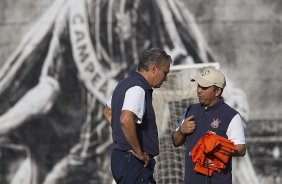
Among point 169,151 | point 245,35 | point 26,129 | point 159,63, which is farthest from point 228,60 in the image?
point 159,63

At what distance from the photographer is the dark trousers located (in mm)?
5305

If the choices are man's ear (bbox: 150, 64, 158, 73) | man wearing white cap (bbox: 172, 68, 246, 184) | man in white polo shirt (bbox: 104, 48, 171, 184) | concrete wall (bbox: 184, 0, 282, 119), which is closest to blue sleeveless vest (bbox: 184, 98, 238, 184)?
man wearing white cap (bbox: 172, 68, 246, 184)

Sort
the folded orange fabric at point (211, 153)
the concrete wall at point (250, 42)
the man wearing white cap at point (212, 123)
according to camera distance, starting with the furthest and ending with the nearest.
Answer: the concrete wall at point (250, 42)
the man wearing white cap at point (212, 123)
the folded orange fabric at point (211, 153)

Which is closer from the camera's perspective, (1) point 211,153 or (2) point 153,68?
(1) point 211,153

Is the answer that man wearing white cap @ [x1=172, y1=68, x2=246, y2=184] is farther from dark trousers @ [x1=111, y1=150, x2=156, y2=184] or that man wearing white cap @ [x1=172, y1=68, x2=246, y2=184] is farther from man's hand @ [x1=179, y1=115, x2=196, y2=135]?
dark trousers @ [x1=111, y1=150, x2=156, y2=184]

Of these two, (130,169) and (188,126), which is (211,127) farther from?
(130,169)

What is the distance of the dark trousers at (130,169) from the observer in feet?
17.4

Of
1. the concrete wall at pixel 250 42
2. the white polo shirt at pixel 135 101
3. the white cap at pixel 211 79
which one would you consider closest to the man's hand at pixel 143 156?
the white polo shirt at pixel 135 101

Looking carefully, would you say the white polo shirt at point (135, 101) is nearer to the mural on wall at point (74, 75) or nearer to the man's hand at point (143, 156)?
the man's hand at point (143, 156)

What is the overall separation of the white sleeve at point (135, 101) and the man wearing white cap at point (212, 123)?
0.36 m

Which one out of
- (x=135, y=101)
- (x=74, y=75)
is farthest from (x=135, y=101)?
(x=74, y=75)

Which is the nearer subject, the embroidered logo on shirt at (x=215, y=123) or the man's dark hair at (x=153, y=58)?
the embroidered logo on shirt at (x=215, y=123)

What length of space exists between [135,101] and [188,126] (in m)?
0.45

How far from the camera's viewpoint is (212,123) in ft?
17.3
